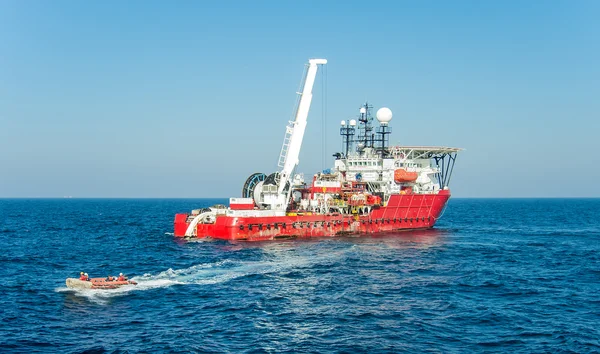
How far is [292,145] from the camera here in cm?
8056

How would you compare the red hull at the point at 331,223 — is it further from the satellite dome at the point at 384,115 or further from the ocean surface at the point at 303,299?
the satellite dome at the point at 384,115

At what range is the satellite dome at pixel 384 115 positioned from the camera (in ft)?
315

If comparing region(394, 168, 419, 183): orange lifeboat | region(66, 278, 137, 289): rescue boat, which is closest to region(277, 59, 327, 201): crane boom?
region(394, 168, 419, 183): orange lifeboat

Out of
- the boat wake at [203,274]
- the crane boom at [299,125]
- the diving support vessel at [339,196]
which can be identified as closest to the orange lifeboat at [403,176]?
the diving support vessel at [339,196]

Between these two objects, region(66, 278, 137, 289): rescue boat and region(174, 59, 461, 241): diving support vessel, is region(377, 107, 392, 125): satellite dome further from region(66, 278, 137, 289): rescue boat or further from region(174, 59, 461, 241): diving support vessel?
region(66, 278, 137, 289): rescue boat

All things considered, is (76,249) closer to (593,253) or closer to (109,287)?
(109,287)

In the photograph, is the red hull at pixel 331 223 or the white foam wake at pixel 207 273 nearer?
the white foam wake at pixel 207 273

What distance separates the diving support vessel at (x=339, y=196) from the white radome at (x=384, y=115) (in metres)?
0.15

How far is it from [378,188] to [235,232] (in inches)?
1104

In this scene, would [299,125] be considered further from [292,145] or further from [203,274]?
[203,274]

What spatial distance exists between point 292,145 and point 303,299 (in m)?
42.2

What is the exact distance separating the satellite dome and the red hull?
14.8 metres

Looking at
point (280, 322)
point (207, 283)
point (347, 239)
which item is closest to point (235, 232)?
point (347, 239)

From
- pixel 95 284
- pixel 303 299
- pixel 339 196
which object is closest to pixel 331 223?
pixel 339 196
